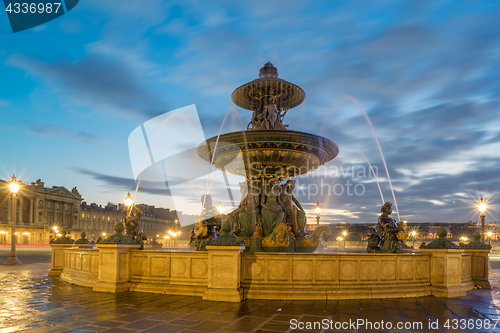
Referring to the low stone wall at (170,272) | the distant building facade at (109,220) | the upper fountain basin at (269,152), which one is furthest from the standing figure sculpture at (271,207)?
the distant building facade at (109,220)

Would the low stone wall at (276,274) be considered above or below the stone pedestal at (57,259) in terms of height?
above

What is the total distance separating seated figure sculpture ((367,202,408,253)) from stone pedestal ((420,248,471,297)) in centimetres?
153

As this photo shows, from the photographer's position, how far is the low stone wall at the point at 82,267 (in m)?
9.07

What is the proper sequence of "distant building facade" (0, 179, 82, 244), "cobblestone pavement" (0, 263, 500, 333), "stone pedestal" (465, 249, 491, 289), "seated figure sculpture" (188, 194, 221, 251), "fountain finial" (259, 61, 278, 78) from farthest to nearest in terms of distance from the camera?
"distant building facade" (0, 179, 82, 244) < "fountain finial" (259, 61, 278, 78) < "seated figure sculpture" (188, 194, 221, 251) < "stone pedestal" (465, 249, 491, 289) < "cobblestone pavement" (0, 263, 500, 333)

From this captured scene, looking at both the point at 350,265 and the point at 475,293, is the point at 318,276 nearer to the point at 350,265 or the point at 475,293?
the point at 350,265

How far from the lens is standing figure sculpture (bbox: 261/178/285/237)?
11.8 metres

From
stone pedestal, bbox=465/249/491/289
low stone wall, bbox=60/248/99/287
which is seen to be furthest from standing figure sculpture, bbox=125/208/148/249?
stone pedestal, bbox=465/249/491/289

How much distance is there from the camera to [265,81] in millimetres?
12844

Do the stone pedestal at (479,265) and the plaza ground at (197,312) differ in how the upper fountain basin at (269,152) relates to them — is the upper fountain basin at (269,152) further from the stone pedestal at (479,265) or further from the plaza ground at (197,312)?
the stone pedestal at (479,265)

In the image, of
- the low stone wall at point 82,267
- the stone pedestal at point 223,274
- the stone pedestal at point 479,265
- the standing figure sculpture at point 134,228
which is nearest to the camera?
the stone pedestal at point 223,274

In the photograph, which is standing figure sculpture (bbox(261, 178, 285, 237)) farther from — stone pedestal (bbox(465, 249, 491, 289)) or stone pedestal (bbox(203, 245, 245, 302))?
stone pedestal (bbox(465, 249, 491, 289))

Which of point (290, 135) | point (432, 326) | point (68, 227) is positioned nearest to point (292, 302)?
point (432, 326)

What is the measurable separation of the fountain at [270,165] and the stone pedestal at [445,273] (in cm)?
407

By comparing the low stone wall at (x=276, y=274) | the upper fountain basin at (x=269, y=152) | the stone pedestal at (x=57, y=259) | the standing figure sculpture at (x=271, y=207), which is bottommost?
the stone pedestal at (x=57, y=259)
